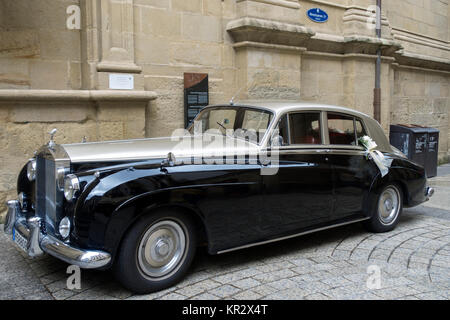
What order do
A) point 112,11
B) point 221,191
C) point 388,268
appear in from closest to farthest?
1. point 221,191
2. point 388,268
3. point 112,11

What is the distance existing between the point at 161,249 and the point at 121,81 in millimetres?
3419

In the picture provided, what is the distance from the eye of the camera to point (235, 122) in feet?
15.4

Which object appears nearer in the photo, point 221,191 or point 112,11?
point 221,191

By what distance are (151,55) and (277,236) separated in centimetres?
370

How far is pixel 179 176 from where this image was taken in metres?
3.59

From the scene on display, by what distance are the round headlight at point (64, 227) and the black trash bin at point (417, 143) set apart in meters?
7.72

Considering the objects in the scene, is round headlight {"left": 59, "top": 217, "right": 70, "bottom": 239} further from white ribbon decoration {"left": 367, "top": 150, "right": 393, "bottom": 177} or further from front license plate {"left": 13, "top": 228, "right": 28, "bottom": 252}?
white ribbon decoration {"left": 367, "top": 150, "right": 393, "bottom": 177}

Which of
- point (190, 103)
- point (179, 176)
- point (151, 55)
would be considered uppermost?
point (151, 55)

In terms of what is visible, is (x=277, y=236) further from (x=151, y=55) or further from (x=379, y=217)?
(x=151, y=55)

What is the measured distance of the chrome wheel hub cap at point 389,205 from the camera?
5328 mm

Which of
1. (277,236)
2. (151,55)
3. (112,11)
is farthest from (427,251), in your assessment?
(112,11)

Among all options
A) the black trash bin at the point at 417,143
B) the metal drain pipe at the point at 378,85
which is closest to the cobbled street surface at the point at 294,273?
the black trash bin at the point at 417,143

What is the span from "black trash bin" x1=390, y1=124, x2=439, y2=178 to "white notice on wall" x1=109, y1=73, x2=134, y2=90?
5928 mm

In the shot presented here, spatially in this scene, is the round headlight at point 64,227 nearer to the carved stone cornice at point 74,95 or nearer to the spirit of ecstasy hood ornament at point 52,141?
the spirit of ecstasy hood ornament at point 52,141
